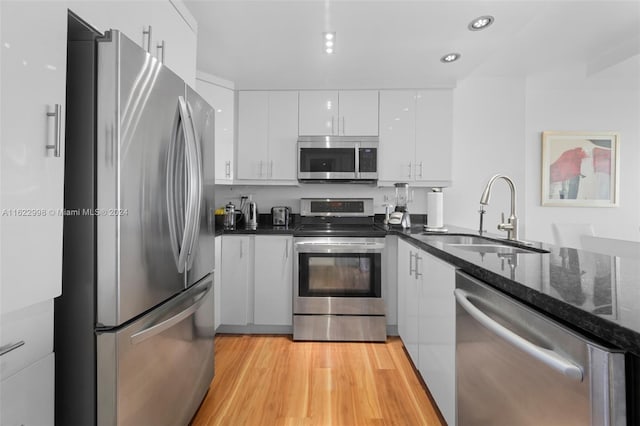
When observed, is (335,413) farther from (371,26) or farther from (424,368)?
(371,26)

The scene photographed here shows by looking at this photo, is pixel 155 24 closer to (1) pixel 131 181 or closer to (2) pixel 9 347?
(1) pixel 131 181

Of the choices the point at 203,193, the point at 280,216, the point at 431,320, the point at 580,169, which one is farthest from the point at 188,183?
the point at 580,169

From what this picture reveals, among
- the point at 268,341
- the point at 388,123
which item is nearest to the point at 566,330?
the point at 268,341

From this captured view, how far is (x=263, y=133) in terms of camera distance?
Answer: 3000 millimetres

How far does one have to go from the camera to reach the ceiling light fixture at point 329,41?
6.74 feet

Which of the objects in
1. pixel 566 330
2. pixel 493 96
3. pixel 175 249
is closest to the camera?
pixel 566 330

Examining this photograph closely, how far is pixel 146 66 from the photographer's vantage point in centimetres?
108

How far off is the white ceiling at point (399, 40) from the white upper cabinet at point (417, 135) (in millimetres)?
124

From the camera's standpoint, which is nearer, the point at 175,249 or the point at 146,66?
the point at 146,66

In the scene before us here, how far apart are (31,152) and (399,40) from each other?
2.13 metres

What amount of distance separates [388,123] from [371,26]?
1102 millimetres

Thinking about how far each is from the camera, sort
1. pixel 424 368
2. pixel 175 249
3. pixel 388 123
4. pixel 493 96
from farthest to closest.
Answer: pixel 493 96 → pixel 388 123 → pixel 424 368 → pixel 175 249

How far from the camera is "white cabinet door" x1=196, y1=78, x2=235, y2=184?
2783mm

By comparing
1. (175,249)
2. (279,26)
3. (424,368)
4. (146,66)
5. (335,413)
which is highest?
(279,26)
